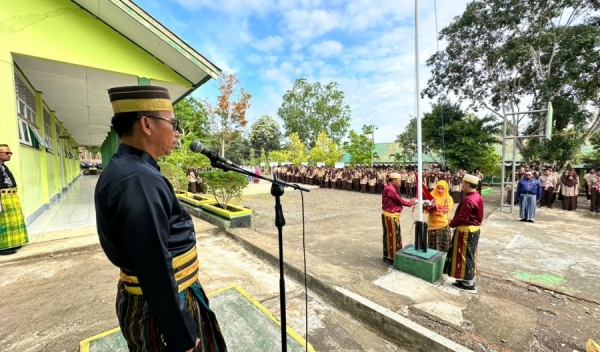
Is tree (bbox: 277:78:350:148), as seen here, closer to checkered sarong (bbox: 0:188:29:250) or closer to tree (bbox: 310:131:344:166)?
tree (bbox: 310:131:344:166)

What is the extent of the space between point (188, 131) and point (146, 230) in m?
25.5

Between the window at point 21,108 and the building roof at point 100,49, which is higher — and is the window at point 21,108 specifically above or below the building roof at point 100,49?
below

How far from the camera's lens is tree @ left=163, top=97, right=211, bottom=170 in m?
13.4

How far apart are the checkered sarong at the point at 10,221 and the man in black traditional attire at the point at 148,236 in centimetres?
463

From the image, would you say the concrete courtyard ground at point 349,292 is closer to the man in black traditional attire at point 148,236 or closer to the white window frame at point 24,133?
the man in black traditional attire at point 148,236

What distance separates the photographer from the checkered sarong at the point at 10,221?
416 centimetres

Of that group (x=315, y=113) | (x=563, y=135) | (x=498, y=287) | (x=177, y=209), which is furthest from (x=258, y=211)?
(x=315, y=113)

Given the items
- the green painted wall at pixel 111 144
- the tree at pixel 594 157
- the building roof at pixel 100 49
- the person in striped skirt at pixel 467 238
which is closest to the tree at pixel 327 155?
the tree at pixel 594 157

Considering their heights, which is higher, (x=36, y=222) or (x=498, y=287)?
(x=36, y=222)

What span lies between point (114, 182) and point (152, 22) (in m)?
5.84

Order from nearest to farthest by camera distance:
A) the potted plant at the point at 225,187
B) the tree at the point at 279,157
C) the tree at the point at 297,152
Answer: the potted plant at the point at 225,187, the tree at the point at 279,157, the tree at the point at 297,152

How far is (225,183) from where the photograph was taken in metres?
6.59

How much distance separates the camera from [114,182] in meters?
1.08

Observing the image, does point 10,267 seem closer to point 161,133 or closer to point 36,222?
point 36,222
